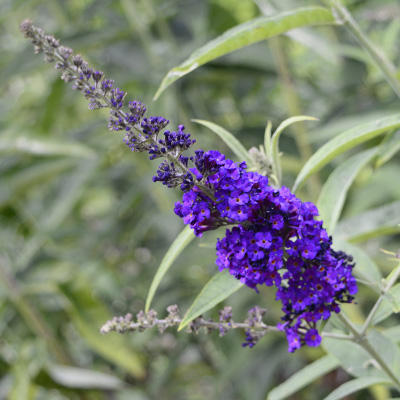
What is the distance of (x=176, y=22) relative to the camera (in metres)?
2.74

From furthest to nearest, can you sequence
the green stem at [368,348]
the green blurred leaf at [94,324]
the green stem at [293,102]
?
1. the green stem at [293,102]
2. the green blurred leaf at [94,324]
3. the green stem at [368,348]

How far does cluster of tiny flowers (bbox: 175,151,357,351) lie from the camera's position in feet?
2.88

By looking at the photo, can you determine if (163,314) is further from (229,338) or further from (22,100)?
(22,100)

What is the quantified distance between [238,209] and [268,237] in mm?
60

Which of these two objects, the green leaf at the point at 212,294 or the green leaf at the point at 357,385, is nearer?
the green leaf at the point at 212,294

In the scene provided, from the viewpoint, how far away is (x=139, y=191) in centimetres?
260

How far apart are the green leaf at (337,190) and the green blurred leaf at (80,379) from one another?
46.1 inches

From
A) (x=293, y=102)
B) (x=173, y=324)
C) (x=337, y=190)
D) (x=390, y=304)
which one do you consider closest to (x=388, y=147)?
(x=337, y=190)

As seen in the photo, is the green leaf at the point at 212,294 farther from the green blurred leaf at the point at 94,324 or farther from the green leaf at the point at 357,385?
the green blurred leaf at the point at 94,324

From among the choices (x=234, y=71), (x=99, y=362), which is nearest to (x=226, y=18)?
(x=234, y=71)

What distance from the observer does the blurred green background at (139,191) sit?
213cm

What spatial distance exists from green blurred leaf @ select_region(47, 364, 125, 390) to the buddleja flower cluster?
127cm

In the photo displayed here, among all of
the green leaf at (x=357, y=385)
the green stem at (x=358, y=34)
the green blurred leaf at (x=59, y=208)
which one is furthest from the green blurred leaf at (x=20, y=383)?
the green stem at (x=358, y=34)

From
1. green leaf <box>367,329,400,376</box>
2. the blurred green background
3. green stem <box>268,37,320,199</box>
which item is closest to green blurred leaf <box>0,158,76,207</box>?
the blurred green background
